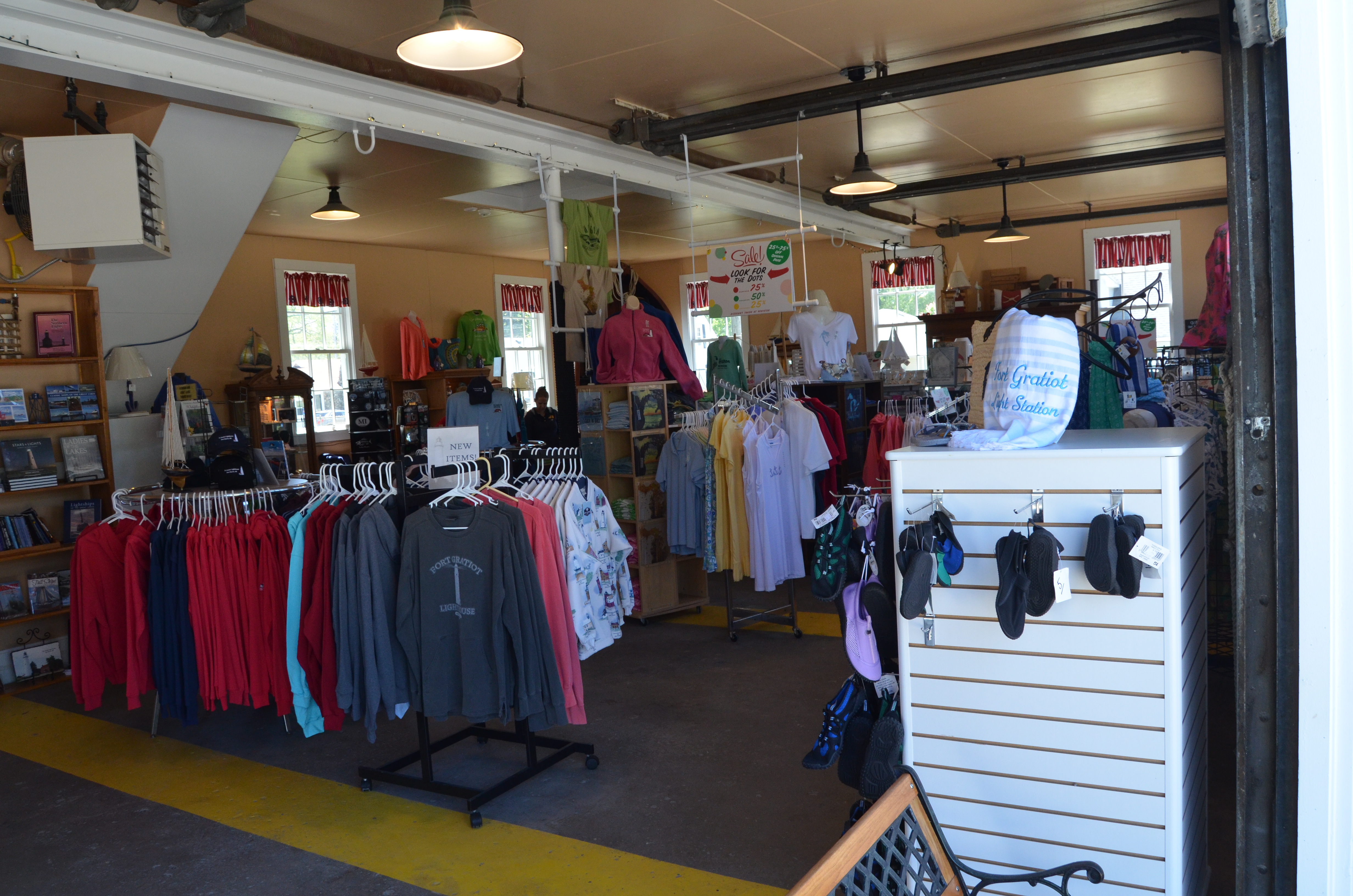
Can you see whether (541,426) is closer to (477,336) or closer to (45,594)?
(477,336)

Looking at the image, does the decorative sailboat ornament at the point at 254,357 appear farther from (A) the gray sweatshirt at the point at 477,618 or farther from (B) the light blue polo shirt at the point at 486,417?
(A) the gray sweatshirt at the point at 477,618

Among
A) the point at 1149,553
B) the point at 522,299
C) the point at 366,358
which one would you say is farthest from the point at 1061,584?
the point at 522,299

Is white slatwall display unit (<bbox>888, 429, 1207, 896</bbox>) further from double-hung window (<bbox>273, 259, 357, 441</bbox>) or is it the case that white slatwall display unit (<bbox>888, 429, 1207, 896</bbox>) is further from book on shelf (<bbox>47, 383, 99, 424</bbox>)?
double-hung window (<bbox>273, 259, 357, 441</bbox>)

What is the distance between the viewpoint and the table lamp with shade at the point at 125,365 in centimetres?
635

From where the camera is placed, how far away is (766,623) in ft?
20.6

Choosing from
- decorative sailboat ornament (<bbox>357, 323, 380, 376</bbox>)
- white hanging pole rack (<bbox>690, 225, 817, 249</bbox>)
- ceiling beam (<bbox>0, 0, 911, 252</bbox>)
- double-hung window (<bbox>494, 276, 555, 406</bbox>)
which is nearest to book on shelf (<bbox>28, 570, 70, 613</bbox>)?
ceiling beam (<bbox>0, 0, 911, 252</bbox>)

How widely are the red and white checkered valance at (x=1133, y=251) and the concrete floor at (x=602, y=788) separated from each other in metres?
10.1

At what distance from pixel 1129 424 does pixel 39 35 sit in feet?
16.5

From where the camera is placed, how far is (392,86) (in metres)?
5.49

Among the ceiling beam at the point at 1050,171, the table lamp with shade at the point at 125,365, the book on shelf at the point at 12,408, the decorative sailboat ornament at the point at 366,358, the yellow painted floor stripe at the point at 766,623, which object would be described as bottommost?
the yellow painted floor stripe at the point at 766,623

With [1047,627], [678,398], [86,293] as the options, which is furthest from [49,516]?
[1047,627]

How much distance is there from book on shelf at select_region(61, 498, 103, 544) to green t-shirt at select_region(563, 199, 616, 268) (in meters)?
3.74

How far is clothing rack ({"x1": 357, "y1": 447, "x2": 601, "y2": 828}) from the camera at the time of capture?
12.4 ft

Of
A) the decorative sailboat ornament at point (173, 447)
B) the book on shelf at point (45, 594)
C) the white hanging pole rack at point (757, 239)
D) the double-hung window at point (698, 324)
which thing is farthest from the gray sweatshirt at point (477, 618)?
the double-hung window at point (698, 324)
